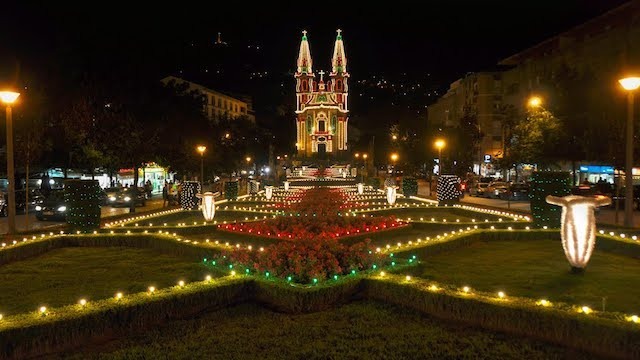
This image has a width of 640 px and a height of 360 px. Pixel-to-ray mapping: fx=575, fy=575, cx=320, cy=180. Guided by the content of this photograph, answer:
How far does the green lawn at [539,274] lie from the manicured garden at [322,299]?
1.0 inches

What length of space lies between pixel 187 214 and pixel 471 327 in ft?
58.6

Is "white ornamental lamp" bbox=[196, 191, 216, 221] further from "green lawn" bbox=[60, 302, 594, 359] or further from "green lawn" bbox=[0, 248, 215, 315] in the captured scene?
"green lawn" bbox=[60, 302, 594, 359]

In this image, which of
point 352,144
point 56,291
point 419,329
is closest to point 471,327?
point 419,329

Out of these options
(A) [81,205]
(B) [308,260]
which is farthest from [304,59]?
(B) [308,260]

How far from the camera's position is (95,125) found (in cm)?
2358

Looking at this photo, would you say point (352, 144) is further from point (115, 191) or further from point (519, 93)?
point (115, 191)

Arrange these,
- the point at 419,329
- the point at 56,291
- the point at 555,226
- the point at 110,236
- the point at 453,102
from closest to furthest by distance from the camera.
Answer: the point at 419,329 < the point at 56,291 < the point at 110,236 < the point at 555,226 < the point at 453,102

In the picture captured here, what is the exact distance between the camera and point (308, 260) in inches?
338

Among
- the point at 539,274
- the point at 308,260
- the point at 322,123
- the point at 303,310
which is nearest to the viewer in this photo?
the point at 303,310

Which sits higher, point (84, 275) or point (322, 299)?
point (322, 299)

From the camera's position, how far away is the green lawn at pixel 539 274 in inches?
320

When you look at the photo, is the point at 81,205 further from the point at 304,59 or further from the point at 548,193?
the point at 304,59

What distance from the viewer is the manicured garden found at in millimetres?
6141

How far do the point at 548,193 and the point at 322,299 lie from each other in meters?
10.3
